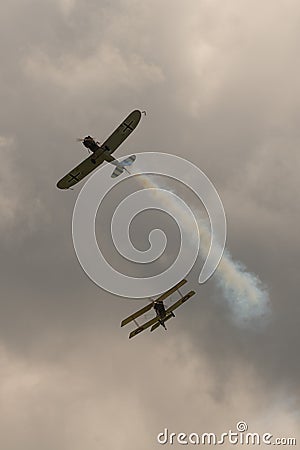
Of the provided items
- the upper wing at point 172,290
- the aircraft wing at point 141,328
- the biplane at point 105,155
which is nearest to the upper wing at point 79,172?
the biplane at point 105,155

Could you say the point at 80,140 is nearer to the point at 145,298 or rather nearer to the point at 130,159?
the point at 130,159

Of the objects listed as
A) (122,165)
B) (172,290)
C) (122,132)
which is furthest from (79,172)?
(172,290)

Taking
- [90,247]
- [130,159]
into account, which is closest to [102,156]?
[130,159]

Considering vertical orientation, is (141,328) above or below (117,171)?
below

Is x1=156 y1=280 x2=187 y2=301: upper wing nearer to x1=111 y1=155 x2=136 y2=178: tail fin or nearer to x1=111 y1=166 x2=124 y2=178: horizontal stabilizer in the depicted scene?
x1=111 y1=166 x2=124 y2=178: horizontal stabilizer

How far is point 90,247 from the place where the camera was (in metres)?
133

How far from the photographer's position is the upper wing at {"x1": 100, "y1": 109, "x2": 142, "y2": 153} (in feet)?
408

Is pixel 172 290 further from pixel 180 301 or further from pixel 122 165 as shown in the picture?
pixel 122 165

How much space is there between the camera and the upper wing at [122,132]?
12431 centimetres

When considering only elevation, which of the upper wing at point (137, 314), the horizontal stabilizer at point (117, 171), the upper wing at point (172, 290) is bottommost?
the upper wing at point (137, 314)

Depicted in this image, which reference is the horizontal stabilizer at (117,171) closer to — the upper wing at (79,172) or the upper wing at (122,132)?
the upper wing at (79,172)

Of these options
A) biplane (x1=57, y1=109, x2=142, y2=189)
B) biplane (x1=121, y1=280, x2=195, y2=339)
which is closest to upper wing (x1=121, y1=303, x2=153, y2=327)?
biplane (x1=121, y1=280, x2=195, y2=339)

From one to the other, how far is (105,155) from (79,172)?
733cm

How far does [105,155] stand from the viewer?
425 ft
